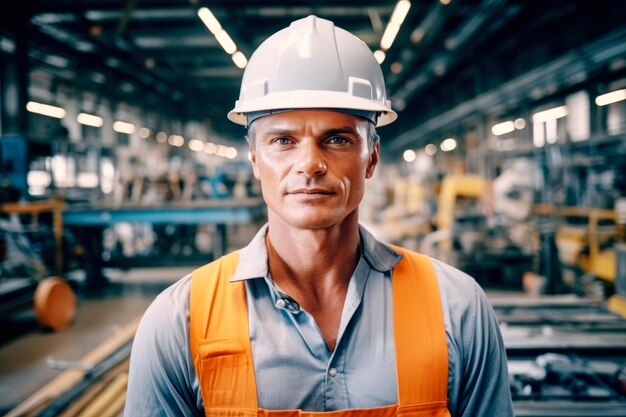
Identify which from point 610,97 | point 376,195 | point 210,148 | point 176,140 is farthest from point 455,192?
point 210,148

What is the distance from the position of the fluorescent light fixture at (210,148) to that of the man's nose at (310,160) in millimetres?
24300

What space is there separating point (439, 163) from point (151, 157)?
12928 mm

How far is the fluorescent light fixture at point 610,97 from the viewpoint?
8238mm

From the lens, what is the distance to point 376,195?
52.7ft

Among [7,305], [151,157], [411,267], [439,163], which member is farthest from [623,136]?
[151,157]

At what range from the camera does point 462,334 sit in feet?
4.43

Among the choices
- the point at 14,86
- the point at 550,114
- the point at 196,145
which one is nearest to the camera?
the point at 14,86

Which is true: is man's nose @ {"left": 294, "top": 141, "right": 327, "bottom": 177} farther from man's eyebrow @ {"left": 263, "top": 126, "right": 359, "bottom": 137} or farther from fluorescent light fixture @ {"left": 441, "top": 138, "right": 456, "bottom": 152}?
fluorescent light fixture @ {"left": 441, "top": 138, "right": 456, "bottom": 152}

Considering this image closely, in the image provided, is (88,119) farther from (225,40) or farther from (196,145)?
(196,145)

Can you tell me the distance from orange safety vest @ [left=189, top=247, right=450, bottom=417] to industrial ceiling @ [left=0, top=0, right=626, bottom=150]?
24.3 ft

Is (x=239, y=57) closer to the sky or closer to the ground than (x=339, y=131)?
closer to the sky

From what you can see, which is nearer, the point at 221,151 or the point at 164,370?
the point at 164,370

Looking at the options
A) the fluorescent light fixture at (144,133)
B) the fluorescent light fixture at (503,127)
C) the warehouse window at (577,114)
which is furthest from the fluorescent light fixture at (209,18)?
the fluorescent light fixture at (144,133)

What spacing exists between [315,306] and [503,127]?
14.4 m
